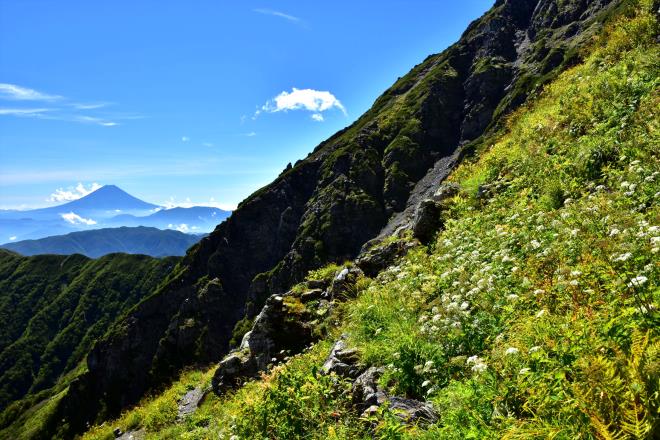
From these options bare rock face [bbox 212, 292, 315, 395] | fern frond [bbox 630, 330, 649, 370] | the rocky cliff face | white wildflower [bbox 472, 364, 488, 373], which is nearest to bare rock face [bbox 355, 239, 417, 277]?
bare rock face [bbox 212, 292, 315, 395]

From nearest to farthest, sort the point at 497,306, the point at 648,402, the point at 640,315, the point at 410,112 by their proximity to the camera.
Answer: the point at 648,402, the point at 640,315, the point at 497,306, the point at 410,112

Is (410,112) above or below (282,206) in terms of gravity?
above

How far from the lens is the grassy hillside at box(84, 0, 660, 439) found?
473 centimetres

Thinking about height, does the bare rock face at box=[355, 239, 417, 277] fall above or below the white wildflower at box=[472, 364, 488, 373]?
A: above

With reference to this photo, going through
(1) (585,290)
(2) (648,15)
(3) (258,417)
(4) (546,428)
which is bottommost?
(3) (258,417)

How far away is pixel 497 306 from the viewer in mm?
7727

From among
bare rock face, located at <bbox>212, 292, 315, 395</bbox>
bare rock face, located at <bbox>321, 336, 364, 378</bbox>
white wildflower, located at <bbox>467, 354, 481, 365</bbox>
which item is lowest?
bare rock face, located at <bbox>212, 292, 315, 395</bbox>

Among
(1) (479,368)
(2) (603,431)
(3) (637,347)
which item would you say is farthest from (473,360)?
(2) (603,431)

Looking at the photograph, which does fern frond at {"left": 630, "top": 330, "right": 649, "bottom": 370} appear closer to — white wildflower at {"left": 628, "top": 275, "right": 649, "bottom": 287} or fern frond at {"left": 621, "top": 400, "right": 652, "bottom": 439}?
fern frond at {"left": 621, "top": 400, "right": 652, "bottom": 439}

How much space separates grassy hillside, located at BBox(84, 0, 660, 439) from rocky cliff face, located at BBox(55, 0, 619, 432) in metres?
117

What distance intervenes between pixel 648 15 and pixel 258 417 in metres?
23.5

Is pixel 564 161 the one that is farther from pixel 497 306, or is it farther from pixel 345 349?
pixel 345 349

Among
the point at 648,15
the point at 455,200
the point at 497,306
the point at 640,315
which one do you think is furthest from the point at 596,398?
the point at 648,15

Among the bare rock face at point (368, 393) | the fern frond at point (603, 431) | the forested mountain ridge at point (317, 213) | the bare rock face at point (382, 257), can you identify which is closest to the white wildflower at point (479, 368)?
the bare rock face at point (368, 393)
